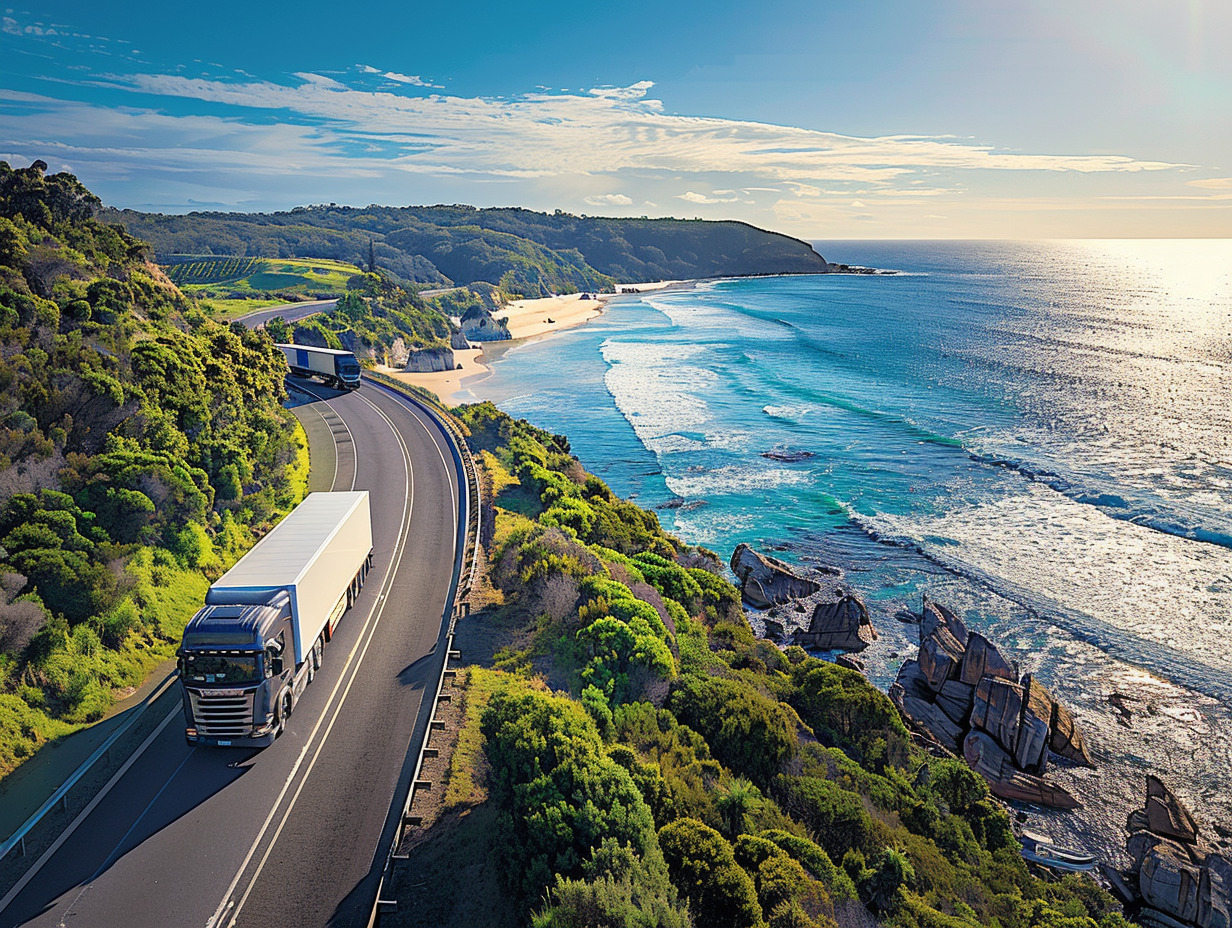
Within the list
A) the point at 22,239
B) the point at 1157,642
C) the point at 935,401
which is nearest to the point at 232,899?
the point at 22,239

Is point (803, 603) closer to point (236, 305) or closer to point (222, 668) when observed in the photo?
point (222, 668)

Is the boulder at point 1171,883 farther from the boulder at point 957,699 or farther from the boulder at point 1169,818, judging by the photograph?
the boulder at point 957,699

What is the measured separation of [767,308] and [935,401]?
304ft

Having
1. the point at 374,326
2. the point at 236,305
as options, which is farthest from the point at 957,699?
the point at 236,305

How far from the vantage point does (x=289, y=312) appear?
3541 inches

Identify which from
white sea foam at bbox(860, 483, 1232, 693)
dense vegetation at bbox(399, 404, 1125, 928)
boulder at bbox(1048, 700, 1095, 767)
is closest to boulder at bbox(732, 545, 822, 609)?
dense vegetation at bbox(399, 404, 1125, 928)

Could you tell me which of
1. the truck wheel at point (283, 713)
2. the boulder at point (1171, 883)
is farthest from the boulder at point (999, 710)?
the truck wheel at point (283, 713)

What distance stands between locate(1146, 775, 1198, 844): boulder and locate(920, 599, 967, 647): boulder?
7992mm

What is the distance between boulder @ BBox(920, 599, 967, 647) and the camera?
2928 cm

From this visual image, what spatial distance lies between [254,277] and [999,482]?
128 meters

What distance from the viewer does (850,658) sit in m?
29.8

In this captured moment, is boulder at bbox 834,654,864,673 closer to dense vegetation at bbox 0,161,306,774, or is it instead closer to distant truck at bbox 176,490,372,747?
distant truck at bbox 176,490,372,747

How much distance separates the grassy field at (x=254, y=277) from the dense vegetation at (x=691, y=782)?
105214mm

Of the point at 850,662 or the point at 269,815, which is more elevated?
the point at 269,815
